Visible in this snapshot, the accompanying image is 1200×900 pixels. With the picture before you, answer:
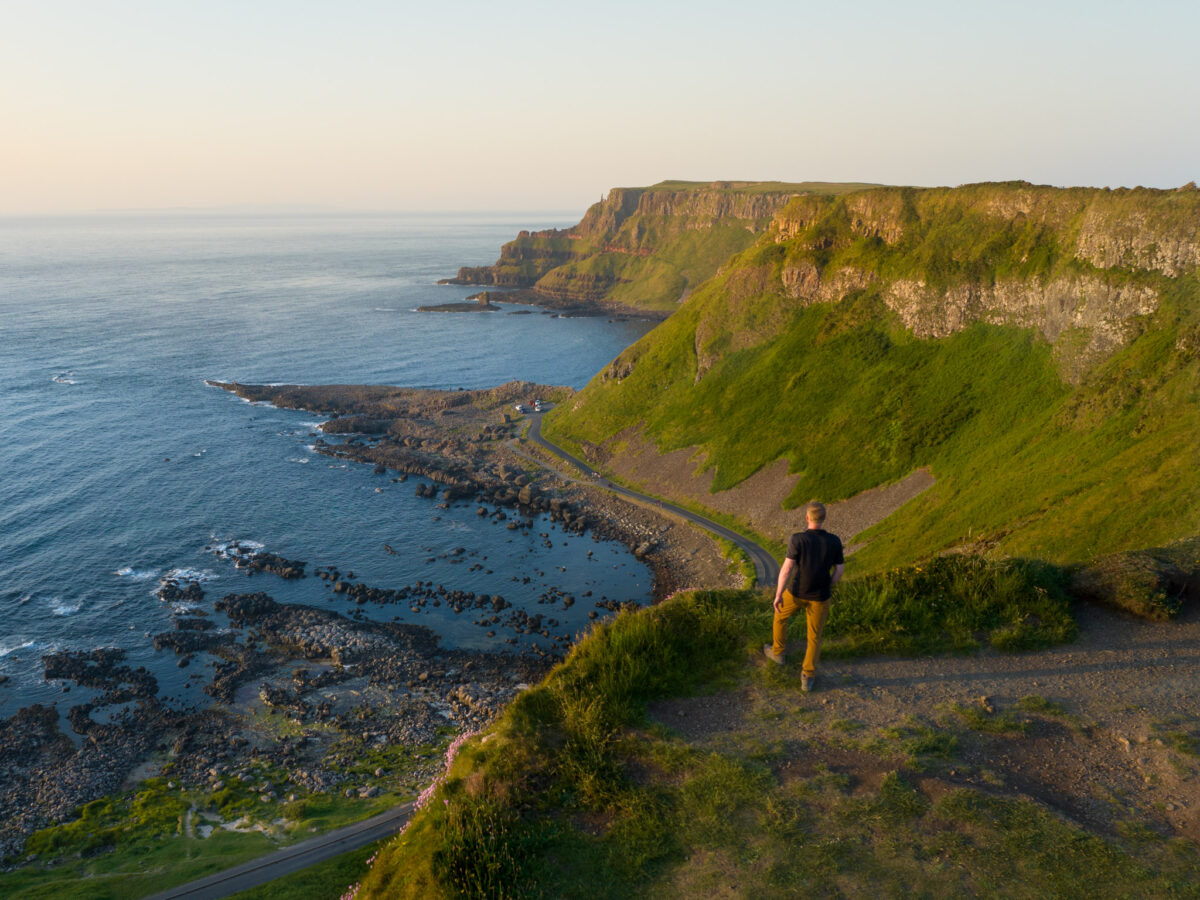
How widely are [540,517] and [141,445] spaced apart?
57.6 m

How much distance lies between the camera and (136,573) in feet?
195

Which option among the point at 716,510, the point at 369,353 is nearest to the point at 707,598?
the point at 716,510

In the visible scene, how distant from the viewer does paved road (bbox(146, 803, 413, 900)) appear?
2514cm

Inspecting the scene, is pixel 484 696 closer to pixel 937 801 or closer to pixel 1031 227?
pixel 937 801

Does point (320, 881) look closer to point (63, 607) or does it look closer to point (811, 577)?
point (811, 577)

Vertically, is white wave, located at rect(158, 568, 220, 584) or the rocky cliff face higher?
the rocky cliff face

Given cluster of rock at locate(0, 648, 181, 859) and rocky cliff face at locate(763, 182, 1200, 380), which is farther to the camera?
rocky cliff face at locate(763, 182, 1200, 380)

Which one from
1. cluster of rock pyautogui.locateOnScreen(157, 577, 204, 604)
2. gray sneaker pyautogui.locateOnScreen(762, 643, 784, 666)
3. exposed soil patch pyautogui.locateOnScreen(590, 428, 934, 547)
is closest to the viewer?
gray sneaker pyautogui.locateOnScreen(762, 643, 784, 666)

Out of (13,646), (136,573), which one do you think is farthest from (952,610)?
(136,573)

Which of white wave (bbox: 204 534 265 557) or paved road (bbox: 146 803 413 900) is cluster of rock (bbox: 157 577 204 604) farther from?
paved road (bbox: 146 803 413 900)

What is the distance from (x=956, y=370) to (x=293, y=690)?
62.2 metres

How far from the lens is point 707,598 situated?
675 inches

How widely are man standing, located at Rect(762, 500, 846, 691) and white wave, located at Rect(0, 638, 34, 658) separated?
58.2 metres

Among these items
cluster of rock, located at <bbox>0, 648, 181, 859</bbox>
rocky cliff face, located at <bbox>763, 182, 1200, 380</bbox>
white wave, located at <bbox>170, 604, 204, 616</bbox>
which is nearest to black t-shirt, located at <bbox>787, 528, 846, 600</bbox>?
cluster of rock, located at <bbox>0, 648, 181, 859</bbox>
